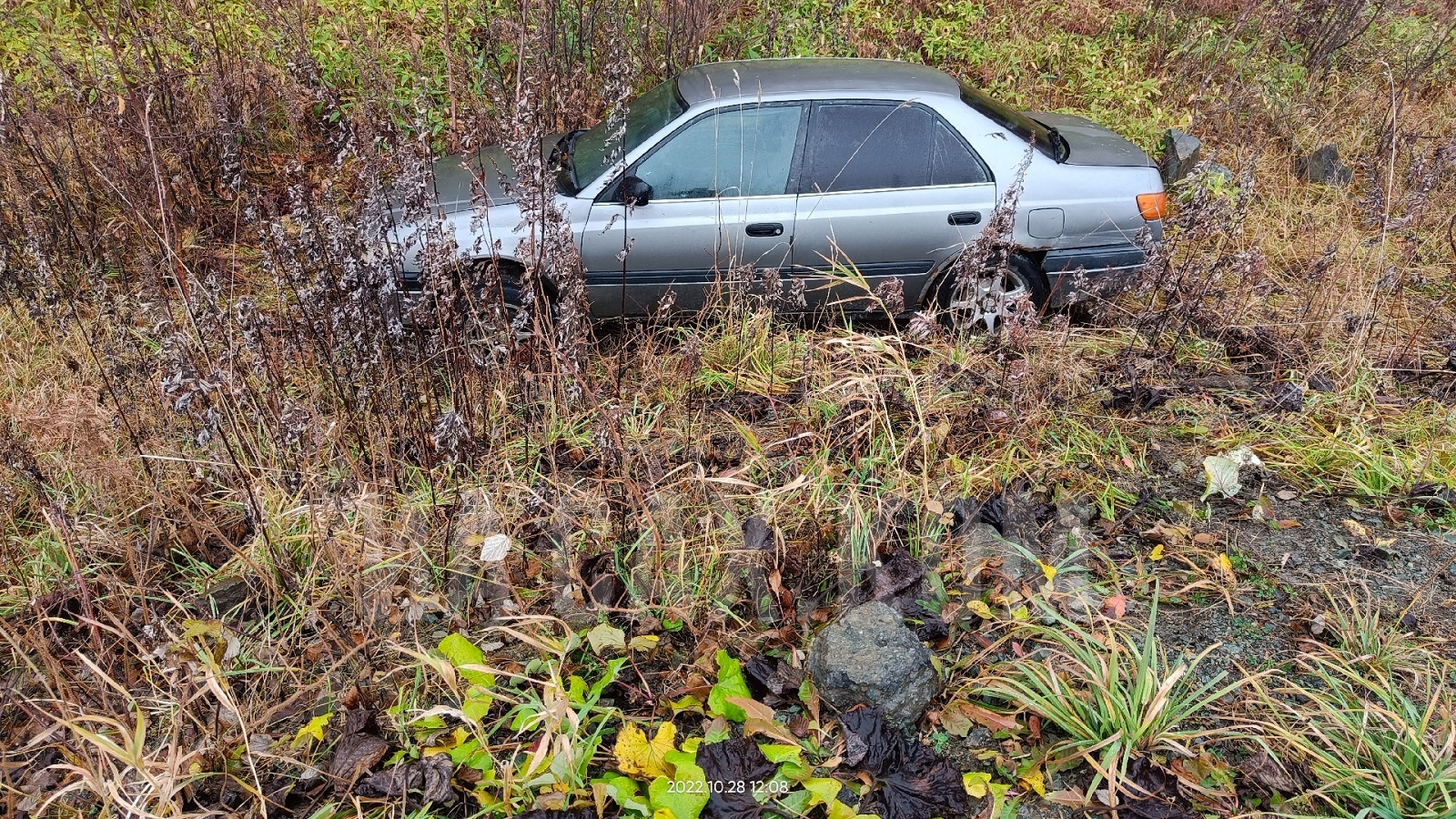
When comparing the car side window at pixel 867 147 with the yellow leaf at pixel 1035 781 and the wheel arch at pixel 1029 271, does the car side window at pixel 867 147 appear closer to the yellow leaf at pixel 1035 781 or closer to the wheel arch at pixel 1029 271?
the wheel arch at pixel 1029 271

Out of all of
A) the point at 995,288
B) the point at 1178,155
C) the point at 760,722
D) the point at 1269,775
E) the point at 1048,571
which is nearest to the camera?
the point at 1269,775

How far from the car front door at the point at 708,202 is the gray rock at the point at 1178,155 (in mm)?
4134

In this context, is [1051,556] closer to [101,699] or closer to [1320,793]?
[1320,793]

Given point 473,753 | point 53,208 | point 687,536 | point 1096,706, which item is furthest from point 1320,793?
point 53,208

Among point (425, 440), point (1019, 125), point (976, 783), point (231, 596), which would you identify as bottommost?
point (976, 783)

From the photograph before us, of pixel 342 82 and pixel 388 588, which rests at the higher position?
pixel 342 82

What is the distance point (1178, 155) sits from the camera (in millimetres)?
6781

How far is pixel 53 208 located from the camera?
5047mm

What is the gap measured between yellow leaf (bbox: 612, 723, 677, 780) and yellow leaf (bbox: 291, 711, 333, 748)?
836 millimetres

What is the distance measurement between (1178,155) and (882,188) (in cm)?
387

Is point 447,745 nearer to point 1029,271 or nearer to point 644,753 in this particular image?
point 644,753

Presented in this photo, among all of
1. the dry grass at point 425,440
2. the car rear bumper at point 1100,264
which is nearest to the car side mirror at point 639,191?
the dry grass at point 425,440

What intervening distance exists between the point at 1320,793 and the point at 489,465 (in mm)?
2820

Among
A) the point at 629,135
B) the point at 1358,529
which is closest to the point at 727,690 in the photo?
the point at 1358,529
